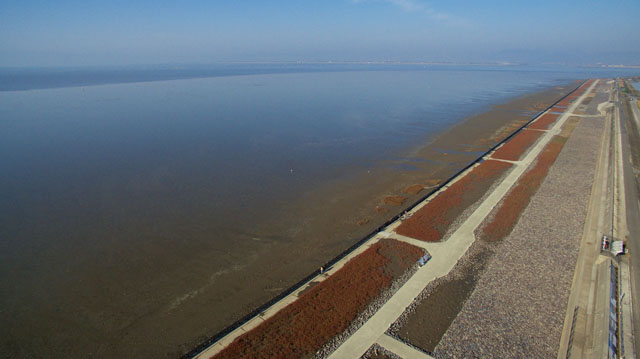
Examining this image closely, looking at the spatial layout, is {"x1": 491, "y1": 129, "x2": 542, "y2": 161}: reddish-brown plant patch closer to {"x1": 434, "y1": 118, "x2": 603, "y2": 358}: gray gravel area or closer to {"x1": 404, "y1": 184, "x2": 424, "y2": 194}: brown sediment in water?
{"x1": 434, "y1": 118, "x2": 603, "y2": 358}: gray gravel area

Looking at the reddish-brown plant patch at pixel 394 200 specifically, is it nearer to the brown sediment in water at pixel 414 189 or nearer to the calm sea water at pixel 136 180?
the brown sediment in water at pixel 414 189

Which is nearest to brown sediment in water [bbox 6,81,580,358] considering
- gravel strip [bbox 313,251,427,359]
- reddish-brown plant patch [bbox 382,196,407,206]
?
reddish-brown plant patch [bbox 382,196,407,206]

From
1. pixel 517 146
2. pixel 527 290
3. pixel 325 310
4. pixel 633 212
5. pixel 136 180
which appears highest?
pixel 517 146

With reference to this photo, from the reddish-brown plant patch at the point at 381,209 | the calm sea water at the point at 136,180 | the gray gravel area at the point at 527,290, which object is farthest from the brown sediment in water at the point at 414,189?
the gray gravel area at the point at 527,290

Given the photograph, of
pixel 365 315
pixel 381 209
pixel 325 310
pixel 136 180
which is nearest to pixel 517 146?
pixel 381 209

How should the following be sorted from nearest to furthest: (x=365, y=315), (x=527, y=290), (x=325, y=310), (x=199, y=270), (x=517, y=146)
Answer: (x=365, y=315) < (x=325, y=310) < (x=527, y=290) < (x=199, y=270) < (x=517, y=146)

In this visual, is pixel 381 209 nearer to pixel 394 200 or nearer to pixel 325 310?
pixel 394 200
